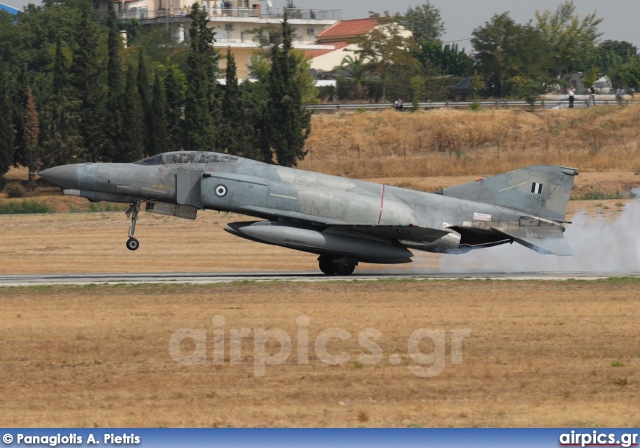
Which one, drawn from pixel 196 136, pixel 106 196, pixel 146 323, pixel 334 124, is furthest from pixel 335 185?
pixel 334 124

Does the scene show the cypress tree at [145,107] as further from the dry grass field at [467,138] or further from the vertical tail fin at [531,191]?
the vertical tail fin at [531,191]

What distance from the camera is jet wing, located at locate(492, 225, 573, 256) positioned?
25016 millimetres

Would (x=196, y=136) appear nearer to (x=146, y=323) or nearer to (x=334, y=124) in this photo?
(x=334, y=124)

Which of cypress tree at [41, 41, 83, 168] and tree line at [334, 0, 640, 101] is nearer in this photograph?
cypress tree at [41, 41, 83, 168]

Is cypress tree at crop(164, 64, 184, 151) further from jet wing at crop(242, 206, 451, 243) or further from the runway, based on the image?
jet wing at crop(242, 206, 451, 243)

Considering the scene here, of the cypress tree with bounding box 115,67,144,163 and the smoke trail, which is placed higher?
the cypress tree with bounding box 115,67,144,163

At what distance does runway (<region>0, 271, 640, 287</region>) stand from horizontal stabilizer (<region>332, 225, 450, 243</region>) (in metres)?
1.02

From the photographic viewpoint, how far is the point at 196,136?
50.3 m

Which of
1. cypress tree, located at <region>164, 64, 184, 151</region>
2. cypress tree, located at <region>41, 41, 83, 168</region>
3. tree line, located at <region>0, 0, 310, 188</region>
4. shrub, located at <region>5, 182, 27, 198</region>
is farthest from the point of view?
cypress tree, located at <region>164, 64, 184, 151</region>

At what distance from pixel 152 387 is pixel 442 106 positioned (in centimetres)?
5619

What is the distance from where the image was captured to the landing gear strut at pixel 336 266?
24953 millimetres

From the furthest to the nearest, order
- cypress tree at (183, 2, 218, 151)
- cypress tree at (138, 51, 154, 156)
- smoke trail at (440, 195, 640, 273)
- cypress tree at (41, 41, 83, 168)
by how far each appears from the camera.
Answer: cypress tree at (138, 51, 154, 156) < cypress tree at (183, 2, 218, 151) < cypress tree at (41, 41, 83, 168) < smoke trail at (440, 195, 640, 273)

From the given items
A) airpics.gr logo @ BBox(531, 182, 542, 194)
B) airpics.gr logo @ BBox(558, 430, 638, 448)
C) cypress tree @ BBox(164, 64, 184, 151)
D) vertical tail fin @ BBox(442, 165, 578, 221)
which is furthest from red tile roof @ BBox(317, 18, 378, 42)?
airpics.gr logo @ BBox(558, 430, 638, 448)

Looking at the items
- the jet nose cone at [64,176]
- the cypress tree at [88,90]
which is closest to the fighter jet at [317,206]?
the jet nose cone at [64,176]
